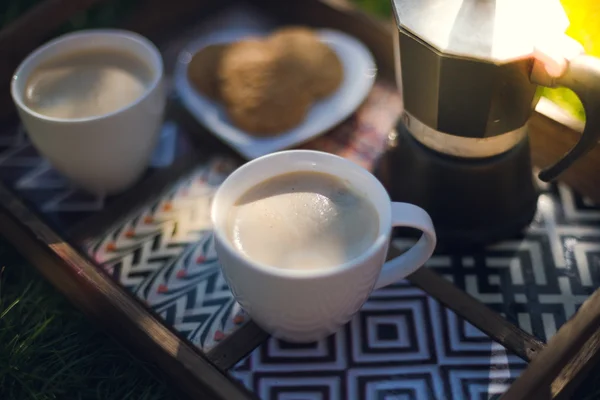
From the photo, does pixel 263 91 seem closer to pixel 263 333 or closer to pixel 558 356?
pixel 263 333

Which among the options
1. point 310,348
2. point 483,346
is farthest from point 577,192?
point 310,348

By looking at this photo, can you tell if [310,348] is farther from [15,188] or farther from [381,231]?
[15,188]

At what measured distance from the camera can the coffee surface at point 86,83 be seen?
67 centimetres

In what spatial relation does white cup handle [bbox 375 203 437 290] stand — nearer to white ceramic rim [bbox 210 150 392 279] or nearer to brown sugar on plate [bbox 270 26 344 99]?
white ceramic rim [bbox 210 150 392 279]

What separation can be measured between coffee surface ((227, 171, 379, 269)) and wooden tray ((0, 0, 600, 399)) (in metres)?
0.11

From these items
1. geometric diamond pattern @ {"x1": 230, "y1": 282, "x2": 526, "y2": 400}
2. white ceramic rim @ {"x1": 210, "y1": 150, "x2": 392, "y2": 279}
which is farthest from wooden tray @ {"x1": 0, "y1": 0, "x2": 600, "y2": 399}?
white ceramic rim @ {"x1": 210, "y1": 150, "x2": 392, "y2": 279}

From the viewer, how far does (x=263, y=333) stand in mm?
595

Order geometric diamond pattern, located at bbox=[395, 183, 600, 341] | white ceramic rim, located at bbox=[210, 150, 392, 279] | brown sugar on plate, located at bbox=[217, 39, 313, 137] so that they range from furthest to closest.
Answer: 1. brown sugar on plate, located at bbox=[217, 39, 313, 137]
2. geometric diamond pattern, located at bbox=[395, 183, 600, 341]
3. white ceramic rim, located at bbox=[210, 150, 392, 279]

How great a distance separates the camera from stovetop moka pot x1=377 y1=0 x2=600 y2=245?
20.2 inches

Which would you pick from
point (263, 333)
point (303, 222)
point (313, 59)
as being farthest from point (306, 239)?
point (313, 59)

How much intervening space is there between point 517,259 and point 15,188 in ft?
1.71

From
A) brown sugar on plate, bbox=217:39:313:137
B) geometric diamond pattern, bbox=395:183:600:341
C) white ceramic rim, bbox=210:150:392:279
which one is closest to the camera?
white ceramic rim, bbox=210:150:392:279

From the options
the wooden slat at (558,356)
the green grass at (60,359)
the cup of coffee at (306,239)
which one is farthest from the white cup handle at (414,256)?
the green grass at (60,359)

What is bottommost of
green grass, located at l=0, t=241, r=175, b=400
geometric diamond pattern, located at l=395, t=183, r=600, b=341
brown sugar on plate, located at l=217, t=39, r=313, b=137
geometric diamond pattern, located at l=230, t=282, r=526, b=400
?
green grass, located at l=0, t=241, r=175, b=400
